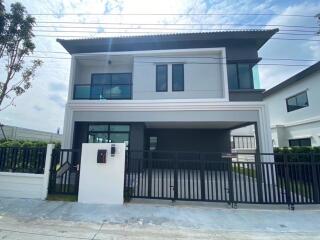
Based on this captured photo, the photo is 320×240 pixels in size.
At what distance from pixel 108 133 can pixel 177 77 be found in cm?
544

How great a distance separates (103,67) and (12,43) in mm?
5285

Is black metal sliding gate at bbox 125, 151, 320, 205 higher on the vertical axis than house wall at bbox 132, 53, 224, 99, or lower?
lower

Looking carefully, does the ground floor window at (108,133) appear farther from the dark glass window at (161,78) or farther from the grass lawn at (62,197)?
the grass lawn at (62,197)

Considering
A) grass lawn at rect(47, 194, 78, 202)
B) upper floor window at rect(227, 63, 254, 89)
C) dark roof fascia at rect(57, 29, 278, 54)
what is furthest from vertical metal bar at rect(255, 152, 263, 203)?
dark roof fascia at rect(57, 29, 278, 54)

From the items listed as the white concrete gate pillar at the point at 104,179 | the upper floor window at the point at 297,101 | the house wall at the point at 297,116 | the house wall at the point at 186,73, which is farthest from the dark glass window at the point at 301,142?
the white concrete gate pillar at the point at 104,179

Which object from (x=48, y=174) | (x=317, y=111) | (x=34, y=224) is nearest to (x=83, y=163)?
(x=48, y=174)

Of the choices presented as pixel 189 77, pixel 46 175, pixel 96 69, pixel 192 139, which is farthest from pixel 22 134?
pixel 189 77

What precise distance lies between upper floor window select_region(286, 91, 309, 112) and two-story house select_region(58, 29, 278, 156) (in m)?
5.71

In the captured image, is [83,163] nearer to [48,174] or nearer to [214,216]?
[48,174]

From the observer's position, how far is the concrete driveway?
4430 millimetres

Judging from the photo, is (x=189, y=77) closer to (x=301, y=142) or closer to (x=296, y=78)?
(x=296, y=78)

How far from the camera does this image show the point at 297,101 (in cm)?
1502

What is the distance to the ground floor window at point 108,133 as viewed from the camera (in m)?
12.0

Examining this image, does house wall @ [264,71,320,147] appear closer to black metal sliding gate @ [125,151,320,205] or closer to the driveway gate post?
black metal sliding gate @ [125,151,320,205]
